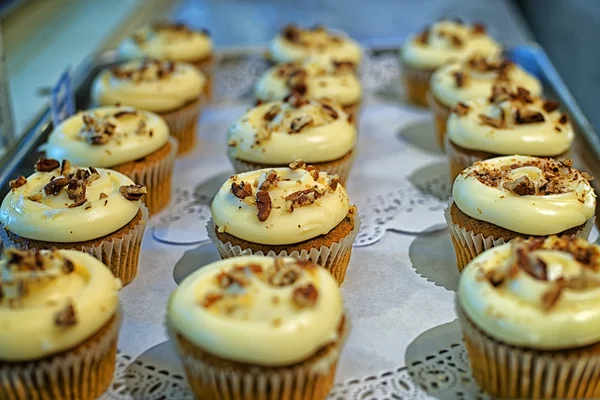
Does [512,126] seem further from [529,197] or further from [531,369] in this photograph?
[531,369]

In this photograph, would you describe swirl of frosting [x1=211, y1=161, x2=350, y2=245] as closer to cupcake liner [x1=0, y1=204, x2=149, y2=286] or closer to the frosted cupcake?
cupcake liner [x1=0, y1=204, x2=149, y2=286]

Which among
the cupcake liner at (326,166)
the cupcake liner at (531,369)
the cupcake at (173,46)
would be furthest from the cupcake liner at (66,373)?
the cupcake at (173,46)

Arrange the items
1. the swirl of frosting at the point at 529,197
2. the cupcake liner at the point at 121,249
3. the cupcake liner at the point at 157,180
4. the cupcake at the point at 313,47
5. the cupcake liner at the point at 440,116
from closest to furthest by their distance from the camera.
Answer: the swirl of frosting at the point at 529,197 → the cupcake liner at the point at 121,249 → the cupcake liner at the point at 157,180 → the cupcake liner at the point at 440,116 → the cupcake at the point at 313,47

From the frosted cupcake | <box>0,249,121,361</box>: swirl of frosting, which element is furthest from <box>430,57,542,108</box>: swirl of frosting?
<box>0,249,121,361</box>: swirl of frosting

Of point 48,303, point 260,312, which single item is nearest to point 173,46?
point 48,303

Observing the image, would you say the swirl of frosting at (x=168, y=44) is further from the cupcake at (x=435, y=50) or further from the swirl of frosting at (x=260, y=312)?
the swirl of frosting at (x=260, y=312)

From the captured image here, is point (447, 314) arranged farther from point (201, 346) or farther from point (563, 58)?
point (563, 58)

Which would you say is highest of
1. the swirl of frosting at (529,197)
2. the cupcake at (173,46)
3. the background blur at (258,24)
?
the swirl of frosting at (529,197)
